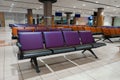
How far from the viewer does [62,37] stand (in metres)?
3.54

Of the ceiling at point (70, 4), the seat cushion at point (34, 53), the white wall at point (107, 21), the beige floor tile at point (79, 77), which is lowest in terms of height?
the beige floor tile at point (79, 77)

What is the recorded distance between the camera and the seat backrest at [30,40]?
9.71 feet

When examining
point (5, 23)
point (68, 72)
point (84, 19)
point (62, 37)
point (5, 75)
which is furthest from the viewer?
point (84, 19)

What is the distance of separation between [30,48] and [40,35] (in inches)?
17.5

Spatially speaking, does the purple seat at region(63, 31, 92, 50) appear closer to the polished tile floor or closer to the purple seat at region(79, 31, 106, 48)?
the purple seat at region(79, 31, 106, 48)

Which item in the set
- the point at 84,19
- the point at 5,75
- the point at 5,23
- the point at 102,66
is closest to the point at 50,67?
the point at 5,75

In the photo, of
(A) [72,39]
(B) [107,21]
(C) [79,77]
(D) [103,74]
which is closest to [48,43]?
(A) [72,39]

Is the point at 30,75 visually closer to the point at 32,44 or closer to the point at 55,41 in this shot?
the point at 32,44

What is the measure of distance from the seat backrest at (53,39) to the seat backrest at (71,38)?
0.17 meters

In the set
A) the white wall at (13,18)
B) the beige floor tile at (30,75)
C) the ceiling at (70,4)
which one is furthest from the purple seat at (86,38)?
the white wall at (13,18)

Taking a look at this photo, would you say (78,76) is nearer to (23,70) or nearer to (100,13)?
(23,70)

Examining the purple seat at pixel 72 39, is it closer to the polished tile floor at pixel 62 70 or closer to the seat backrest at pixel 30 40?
the polished tile floor at pixel 62 70

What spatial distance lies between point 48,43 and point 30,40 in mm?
500

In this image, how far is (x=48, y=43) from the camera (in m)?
3.29
